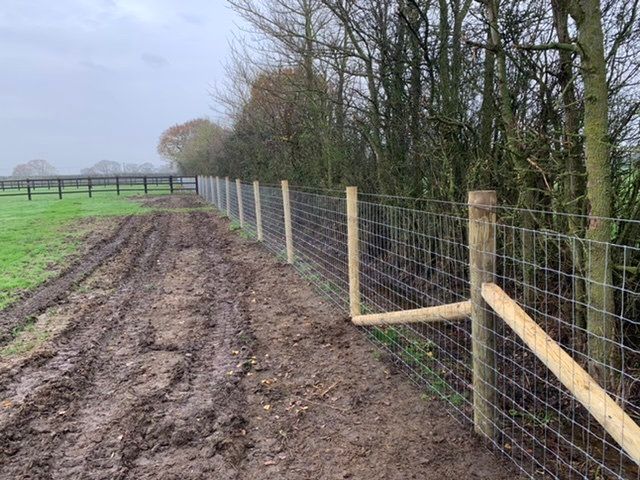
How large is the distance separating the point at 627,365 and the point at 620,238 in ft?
2.81

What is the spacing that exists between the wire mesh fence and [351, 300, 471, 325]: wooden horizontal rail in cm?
18

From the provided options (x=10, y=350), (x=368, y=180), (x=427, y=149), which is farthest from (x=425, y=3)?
(x=10, y=350)

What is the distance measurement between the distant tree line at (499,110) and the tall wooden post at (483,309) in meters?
0.56

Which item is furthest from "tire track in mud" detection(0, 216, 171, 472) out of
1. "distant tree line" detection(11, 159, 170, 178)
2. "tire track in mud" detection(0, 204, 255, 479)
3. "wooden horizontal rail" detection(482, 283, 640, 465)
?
"distant tree line" detection(11, 159, 170, 178)

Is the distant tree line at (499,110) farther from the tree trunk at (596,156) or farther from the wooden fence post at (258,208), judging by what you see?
the wooden fence post at (258,208)

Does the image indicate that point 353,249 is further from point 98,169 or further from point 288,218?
point 98,169

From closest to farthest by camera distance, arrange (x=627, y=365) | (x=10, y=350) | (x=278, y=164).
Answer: (x=627, y=365), (x=10, y=350), (x=278, y=164)

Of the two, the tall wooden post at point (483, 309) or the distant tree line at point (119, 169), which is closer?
the tall wooden post at point (483, 309)

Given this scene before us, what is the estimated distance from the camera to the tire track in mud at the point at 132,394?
2.84m

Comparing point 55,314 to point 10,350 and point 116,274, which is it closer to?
point 10,350

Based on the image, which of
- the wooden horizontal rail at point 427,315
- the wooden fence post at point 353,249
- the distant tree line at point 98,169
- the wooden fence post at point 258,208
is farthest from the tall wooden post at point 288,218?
the distant tree line at point 98,169

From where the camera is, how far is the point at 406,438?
2.91m

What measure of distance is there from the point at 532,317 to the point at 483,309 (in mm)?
1541

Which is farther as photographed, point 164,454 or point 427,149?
point 427,149
